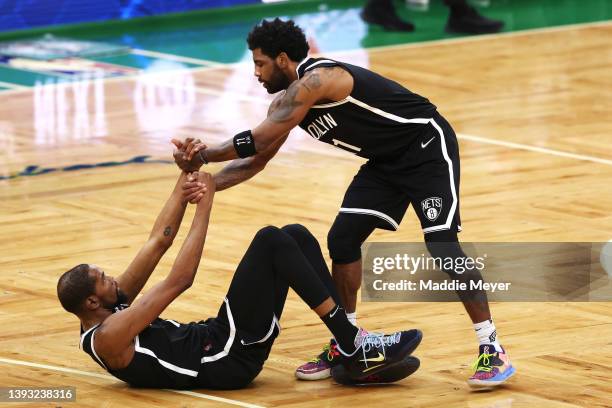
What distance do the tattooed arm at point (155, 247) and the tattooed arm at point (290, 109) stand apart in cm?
20

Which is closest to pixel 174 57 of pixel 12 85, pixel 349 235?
pixel 12 85

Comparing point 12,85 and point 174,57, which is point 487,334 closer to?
point 12,85

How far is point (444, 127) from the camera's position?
5980mm

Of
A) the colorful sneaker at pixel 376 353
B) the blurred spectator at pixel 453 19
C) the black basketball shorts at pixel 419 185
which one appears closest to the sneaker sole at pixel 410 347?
the colorful sneaker at pixel 376 353

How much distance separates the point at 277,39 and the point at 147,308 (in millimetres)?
1243

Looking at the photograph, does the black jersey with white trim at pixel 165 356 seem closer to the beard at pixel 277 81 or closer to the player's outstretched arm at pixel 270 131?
the player's outstretched arm at pixel 270 131

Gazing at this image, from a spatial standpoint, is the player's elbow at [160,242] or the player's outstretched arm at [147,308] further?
the player's elbow at [160,242]

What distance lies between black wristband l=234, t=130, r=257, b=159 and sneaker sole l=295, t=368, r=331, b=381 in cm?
94

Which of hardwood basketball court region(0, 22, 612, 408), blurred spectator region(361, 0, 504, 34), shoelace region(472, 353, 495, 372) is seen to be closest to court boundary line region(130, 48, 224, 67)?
hardwood basketball court region(0, 22, 612, 408)

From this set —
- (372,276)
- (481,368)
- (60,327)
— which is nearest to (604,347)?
(481,368)

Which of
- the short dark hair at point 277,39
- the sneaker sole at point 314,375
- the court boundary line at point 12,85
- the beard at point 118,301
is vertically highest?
the short dark hair at point 277,39

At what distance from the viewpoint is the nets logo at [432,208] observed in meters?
5.79

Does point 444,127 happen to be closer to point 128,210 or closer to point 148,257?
point 148,257

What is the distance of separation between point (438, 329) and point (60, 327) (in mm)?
1777
